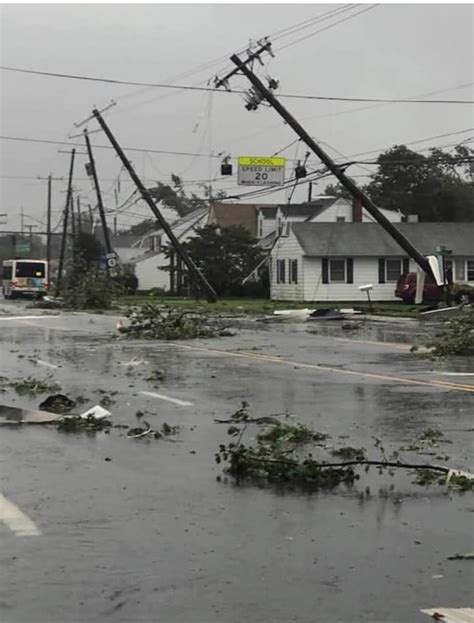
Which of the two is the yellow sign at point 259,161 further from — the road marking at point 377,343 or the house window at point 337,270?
the road marking at point 377,343

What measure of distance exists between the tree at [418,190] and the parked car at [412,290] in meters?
37.4

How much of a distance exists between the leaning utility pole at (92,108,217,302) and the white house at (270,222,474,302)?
20.6 feet

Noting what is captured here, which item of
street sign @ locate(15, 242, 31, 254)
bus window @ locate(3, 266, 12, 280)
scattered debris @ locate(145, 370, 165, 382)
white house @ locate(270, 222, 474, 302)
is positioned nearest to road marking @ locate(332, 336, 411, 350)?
scattered debris @ locate(145, 370, 165, 382)

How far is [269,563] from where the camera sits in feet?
18.1

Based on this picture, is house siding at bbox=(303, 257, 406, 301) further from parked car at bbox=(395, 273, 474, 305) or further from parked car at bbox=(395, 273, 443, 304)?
parked car at bbox=(395, 273, 443, 304)

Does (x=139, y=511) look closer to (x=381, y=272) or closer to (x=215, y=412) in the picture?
(x=215, y=412)

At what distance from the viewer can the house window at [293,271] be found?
57.3 m

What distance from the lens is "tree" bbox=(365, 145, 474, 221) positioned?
290ft

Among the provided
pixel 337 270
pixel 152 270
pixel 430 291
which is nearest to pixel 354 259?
pixel 337 270

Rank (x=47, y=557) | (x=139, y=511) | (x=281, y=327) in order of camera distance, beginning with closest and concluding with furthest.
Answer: (x=47, y=557) < (x=139, y=511) < (x=281, y=327)

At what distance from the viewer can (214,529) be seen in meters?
6.24

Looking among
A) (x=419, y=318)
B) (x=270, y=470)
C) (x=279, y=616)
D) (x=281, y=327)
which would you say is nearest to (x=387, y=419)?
(x=270, y=470)

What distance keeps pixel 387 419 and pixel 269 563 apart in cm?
558

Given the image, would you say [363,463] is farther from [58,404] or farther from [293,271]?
[293,271]
